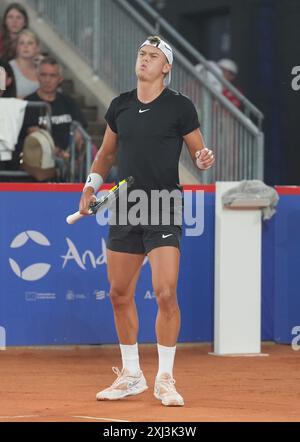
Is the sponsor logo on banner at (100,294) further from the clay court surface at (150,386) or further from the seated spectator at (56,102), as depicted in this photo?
the seated spectator at (56,102)

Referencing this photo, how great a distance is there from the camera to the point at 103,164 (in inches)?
366

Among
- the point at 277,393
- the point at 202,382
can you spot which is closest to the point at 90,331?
the point at 202,382

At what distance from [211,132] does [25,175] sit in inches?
95.7

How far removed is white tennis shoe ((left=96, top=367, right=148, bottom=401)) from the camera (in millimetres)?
9102

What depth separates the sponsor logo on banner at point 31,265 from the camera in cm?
1184

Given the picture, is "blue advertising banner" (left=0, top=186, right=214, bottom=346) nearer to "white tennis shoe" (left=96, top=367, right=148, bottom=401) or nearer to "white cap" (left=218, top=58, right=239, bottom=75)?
"white tennis shoe" (left=96, top=367, right=148, bottom=401)

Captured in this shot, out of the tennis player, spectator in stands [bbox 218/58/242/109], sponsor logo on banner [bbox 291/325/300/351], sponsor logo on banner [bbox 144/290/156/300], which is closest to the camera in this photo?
the tennis player

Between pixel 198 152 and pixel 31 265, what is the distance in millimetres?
3555

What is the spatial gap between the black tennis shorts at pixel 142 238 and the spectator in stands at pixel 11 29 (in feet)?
22.1

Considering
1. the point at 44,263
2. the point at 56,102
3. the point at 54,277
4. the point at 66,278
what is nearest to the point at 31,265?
the point at 44,263

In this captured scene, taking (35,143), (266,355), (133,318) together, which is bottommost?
(266,355)

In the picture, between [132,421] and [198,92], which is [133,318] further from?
[198,92]

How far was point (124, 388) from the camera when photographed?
9.14m

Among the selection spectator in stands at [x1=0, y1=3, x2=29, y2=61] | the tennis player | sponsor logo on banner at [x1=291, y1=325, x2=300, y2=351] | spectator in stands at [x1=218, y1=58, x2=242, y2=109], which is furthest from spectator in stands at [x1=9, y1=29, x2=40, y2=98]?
the tennis player
